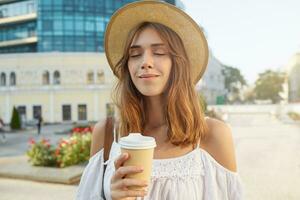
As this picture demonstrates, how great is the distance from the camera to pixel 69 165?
1001 cm

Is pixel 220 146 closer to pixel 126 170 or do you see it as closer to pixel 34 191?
pixel 126 170

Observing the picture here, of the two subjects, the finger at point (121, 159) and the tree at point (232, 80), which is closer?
the finger at point (121, 159)

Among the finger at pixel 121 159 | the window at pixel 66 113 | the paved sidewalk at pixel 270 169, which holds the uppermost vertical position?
the finger at pixel 121 159

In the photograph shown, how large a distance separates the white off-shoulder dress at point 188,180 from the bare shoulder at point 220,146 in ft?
0.08

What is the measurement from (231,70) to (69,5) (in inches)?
2304

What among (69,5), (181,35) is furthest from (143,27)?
(69,5)

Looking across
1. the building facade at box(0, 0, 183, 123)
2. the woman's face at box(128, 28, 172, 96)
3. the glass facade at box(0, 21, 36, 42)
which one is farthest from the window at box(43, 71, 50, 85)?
the woman's face at box(128, 28, 172, 96)

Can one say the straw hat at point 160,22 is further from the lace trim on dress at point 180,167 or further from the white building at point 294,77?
the white building at point 294,77

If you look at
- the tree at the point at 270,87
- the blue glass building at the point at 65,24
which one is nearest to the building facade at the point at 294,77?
the tree at the point at 270,87

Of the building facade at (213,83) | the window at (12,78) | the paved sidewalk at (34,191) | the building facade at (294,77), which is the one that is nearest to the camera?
the paved sidewalk at (34,191)

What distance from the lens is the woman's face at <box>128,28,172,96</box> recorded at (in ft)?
5.25

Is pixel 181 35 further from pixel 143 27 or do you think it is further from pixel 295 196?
pixel 295 196

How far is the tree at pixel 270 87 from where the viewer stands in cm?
8450

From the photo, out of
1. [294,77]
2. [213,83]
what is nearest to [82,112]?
[213,83]
